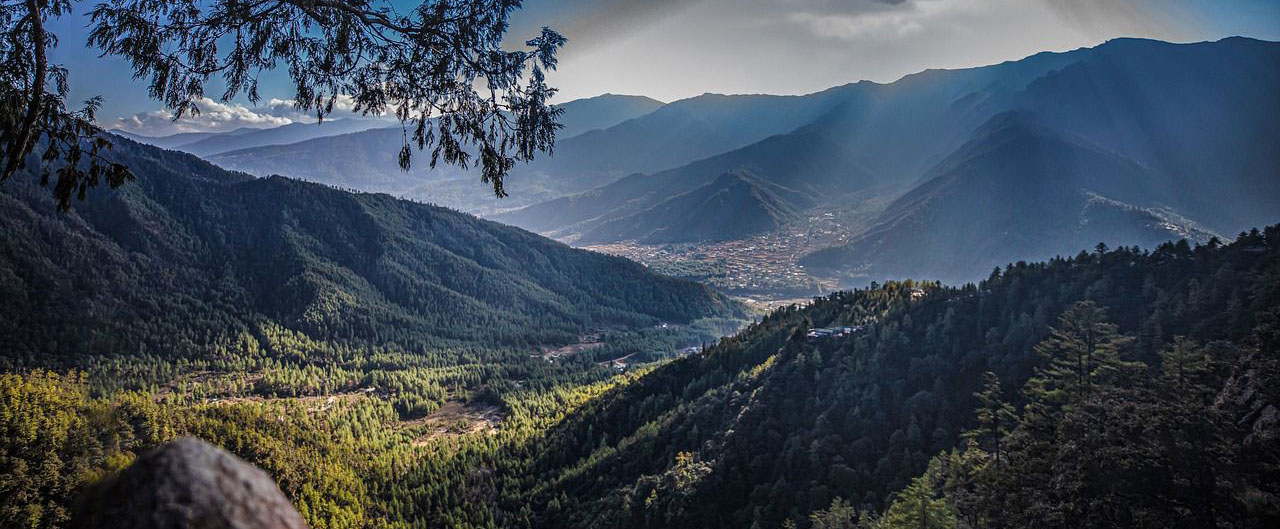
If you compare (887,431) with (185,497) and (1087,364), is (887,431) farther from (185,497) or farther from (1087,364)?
(185,497)

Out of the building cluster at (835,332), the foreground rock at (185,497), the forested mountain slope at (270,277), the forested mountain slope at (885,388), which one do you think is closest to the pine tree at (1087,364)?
the forested mountain slope at (885,388)

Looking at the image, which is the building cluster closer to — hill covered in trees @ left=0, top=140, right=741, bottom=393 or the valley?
the valley

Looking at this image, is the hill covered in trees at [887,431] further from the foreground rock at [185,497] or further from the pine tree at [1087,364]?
the foreground rock at [185,497]

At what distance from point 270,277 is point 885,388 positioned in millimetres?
147012

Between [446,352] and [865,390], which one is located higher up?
[865,390]

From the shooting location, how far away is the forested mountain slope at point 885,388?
32.5m

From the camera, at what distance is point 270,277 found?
13950 cm

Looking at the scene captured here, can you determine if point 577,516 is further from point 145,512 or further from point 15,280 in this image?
point 15,280

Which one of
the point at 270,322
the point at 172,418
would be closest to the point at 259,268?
the point at 270,322

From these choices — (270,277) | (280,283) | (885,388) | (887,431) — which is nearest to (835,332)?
(885,388)

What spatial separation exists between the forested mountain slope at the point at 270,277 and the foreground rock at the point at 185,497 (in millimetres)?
119674

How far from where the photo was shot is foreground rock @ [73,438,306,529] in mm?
2727

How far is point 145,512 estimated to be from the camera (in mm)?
2732

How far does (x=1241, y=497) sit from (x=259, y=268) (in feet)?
555
